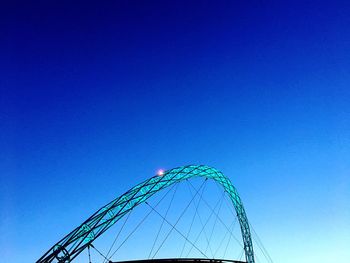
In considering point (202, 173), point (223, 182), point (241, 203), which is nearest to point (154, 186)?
point (202, 173)

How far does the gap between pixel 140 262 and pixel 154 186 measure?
27.0ft

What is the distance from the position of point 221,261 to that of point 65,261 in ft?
62.4

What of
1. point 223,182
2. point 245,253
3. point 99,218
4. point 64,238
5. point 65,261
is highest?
point 223,182

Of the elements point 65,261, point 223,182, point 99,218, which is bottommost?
point 65,261

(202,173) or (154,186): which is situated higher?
(202,173)

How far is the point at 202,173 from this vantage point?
151ft

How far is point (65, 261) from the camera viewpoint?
31.2m

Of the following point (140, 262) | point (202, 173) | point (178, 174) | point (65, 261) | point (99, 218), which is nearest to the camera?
point (65, 261)

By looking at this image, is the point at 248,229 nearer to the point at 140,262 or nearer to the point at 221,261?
the point at 221,261

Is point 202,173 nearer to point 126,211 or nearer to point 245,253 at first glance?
point 126,211

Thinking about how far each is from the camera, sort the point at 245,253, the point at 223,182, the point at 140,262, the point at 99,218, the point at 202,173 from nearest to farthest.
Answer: the point at 99,218, the point at 140,262, the point at 202,173, the point at 223,182, the point at 245,253

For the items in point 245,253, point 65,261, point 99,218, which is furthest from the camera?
point 245,253

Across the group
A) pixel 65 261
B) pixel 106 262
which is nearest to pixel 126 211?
pixel 106 262

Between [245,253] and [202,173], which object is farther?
[245,253]
